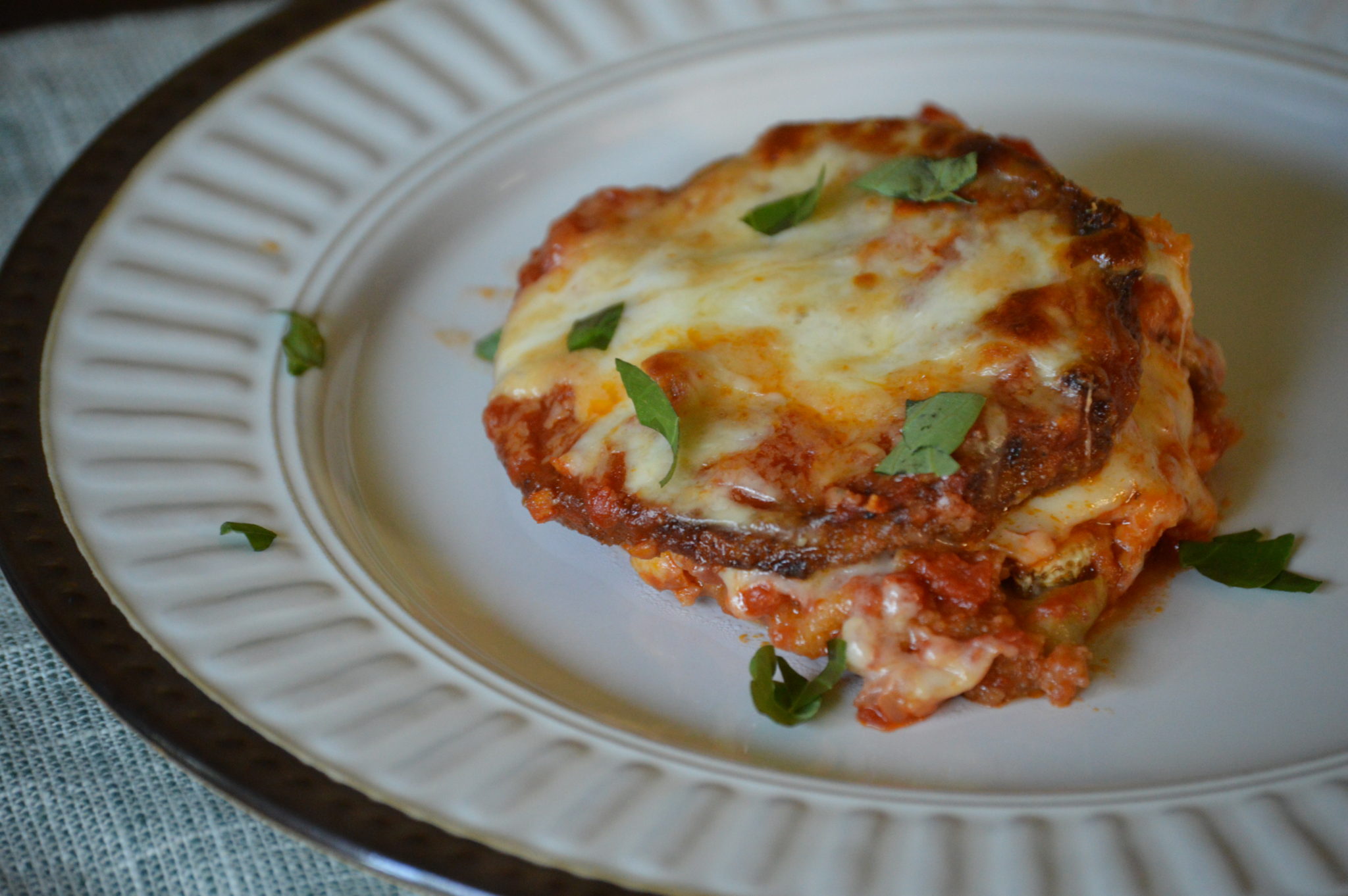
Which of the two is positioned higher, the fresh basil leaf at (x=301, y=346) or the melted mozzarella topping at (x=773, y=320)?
the melted mozzarella topping at (x=773, y=320)

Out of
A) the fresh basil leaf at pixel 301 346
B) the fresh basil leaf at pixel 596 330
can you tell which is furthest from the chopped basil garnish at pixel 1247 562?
the fresh basil leaf at pixel 301 346

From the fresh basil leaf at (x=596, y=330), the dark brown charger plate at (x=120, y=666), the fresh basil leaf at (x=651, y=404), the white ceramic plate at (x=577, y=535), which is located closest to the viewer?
the dark brown charger plate at (x=120, y=666)

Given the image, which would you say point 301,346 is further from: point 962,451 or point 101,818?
point 962,451

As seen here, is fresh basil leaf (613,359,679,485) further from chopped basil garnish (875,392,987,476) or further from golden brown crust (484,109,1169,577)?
chopped basil garnish (875,392,987,476)

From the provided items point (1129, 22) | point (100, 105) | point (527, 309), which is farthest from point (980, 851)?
point (100, 105)

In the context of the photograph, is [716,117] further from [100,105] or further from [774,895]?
[774,895]

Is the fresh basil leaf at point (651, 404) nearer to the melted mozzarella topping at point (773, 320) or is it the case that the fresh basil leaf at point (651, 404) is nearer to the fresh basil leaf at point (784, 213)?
the melted mozzarella topping at point (773, 320)

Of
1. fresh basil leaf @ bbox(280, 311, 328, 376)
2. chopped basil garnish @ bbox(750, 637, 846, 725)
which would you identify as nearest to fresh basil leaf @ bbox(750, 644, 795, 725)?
chopped basil garnish @ bbox(750, 637, 846, 725)

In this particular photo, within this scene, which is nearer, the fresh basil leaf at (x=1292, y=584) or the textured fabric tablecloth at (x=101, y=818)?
the textured fabric tablecloth at (x=101, y=818)
